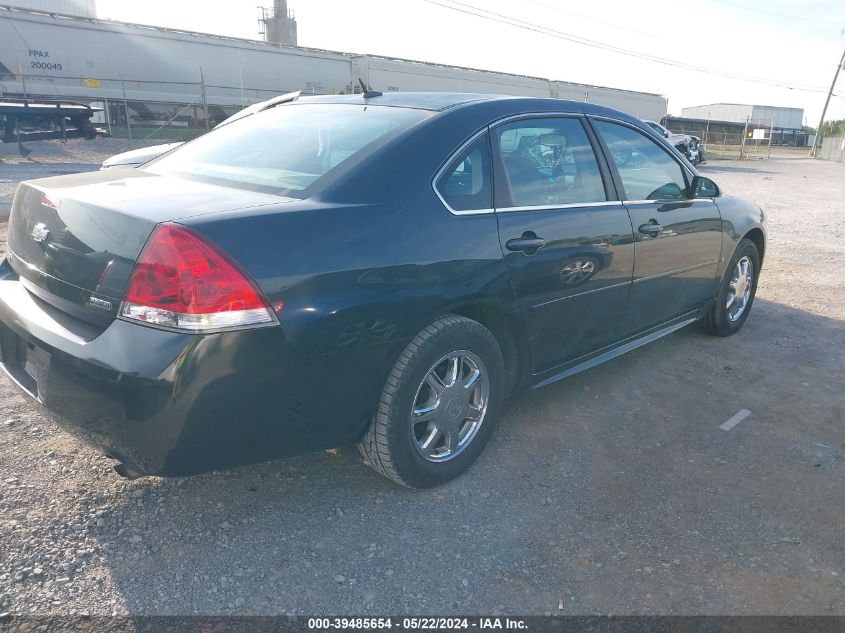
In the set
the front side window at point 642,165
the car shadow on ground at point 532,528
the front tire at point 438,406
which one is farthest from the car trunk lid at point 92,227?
the front side window at point 642,165

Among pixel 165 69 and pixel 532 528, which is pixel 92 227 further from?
pixel 165 69

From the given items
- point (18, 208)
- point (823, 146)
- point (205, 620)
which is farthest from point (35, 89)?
point (823, 146)

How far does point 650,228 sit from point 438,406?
179cm

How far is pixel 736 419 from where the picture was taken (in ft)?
12.2

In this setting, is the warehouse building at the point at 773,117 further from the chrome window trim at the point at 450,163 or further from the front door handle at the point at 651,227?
the chrome window trim at the point at 450,163

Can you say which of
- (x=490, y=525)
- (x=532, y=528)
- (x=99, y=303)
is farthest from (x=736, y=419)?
(x=99, y=303)

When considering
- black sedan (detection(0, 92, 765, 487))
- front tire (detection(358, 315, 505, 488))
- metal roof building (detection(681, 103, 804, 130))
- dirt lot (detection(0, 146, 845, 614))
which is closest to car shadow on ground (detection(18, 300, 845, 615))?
dirt lot (detection(0, 146, 845, 614))

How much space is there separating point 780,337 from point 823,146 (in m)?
55.3

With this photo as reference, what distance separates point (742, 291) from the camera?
5148mm

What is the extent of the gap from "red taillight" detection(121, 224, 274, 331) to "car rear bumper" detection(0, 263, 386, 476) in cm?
5

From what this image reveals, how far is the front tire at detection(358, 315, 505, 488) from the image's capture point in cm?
262

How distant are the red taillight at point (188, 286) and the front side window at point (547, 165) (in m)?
1.34

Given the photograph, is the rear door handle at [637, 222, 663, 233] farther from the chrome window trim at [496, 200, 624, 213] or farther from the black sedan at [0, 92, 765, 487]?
the chrome window trim at [496, 200, 624, 213]

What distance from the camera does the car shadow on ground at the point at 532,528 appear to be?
2287 mm
